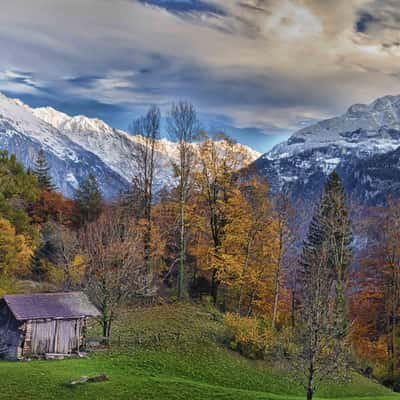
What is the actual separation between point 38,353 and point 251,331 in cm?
1743

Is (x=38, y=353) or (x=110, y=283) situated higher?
(x=110, y=283)

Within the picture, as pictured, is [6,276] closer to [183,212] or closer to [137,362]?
[183,212]

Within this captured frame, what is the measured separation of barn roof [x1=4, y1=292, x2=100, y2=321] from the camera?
116 ft

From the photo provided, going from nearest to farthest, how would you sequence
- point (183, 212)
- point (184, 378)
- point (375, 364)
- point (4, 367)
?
1. point (4, 367)
2. point (184, 378)
3. point (375, 364)
4. point (183, 212)

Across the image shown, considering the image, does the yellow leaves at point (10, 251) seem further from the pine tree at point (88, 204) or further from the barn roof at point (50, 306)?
the pine tree at point (88, 204)

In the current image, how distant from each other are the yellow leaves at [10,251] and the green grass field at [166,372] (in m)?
15.8

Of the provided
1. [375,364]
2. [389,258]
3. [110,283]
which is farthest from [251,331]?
[389,258]

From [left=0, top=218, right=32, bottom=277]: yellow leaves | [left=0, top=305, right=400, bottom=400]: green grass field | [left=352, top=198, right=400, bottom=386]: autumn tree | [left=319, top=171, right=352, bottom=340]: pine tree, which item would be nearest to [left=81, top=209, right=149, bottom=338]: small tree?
[left=0, top=305, right=400, bottom=400]: green grass field

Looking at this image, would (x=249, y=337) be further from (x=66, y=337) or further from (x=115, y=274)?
(x=66, y=337)

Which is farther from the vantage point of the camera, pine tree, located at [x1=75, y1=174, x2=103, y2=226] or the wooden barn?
pine tree, located at [x1=75, y1=174, x2=103, y2=226]

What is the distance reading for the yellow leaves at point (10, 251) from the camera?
5128 cm

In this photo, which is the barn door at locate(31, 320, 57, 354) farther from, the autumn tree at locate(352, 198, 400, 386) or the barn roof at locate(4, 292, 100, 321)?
the autumn tree at locate(352, 198, 400, 386)

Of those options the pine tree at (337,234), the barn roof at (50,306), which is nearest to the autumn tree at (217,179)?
the pine tree at (337,234)

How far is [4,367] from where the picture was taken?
100 ft
